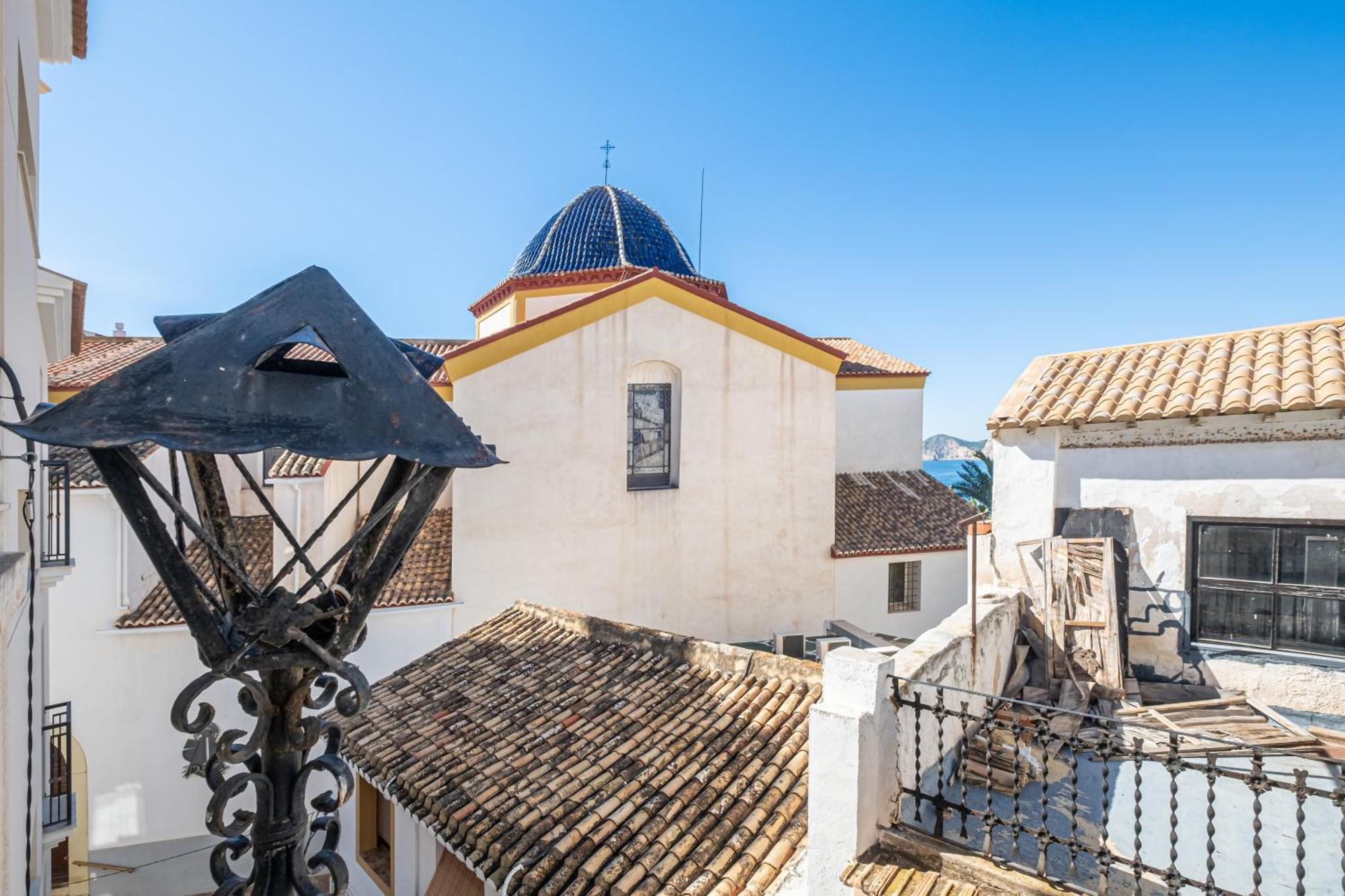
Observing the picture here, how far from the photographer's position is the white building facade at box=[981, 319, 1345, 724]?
16.0 ft

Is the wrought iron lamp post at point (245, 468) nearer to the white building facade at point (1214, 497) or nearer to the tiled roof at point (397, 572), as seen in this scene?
the white building facade at point (1214, 497)

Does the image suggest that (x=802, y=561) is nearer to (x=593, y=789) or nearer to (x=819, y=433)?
(x=819, y=433)

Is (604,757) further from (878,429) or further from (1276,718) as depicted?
(878,429)

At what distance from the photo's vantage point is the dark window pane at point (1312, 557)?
15.8 feet

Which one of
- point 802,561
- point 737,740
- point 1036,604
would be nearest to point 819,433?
point 802,561

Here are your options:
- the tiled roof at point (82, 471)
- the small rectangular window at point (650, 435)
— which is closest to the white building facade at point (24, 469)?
the tiled roof at point (82, 471)

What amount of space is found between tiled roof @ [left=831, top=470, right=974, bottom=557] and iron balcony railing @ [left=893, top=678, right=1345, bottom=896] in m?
9.85

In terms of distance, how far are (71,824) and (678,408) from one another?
10.2m

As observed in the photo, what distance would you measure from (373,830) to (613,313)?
9051mm

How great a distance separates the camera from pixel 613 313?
1282 centimetres

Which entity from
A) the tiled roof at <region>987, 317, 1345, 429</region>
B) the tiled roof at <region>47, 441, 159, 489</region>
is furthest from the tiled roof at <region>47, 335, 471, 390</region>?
the tiled roof at <region>987, 317, 1345, 429</region>

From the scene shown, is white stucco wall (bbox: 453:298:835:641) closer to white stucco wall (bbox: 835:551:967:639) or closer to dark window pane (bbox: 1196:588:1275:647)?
white stucco wall (bbox: 835:551:967:639)

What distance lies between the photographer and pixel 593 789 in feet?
17.1

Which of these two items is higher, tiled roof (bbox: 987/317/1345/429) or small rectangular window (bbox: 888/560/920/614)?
tiled roof (bbox: 987/317/1345/429)
